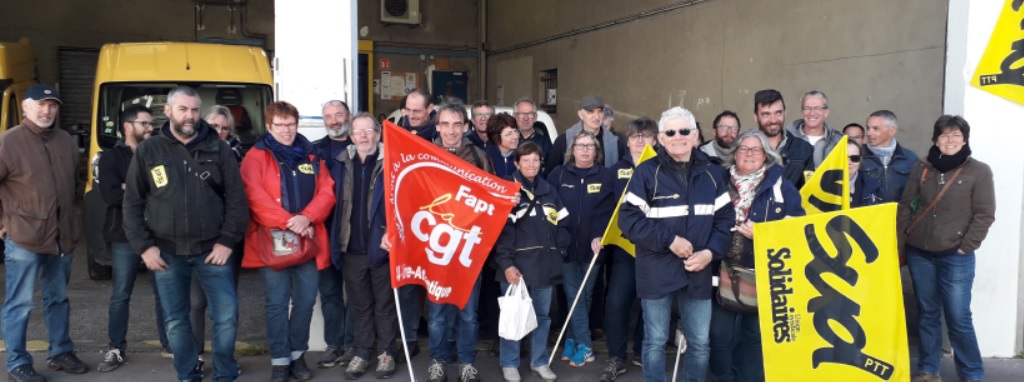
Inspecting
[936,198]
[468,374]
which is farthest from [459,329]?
[936,198]

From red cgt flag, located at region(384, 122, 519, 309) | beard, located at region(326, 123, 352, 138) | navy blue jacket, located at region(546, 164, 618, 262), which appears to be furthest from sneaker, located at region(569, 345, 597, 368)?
beard, located at region(326, 123, 352, 138)

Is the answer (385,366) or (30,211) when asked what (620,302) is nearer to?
(385,366)

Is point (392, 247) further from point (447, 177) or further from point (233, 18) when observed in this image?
point (233, 18)

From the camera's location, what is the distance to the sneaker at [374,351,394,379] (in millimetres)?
5293

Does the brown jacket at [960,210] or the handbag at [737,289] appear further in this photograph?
the brown jacket at [960,210]

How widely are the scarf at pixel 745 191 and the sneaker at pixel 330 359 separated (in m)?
2.99

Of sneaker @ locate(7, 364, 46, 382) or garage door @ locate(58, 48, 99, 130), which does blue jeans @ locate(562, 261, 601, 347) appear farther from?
garage door @ locate(58, 48, 99, 130)

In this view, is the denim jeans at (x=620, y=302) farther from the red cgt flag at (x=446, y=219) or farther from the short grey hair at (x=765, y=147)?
the short grey hair at (x=765, y=147)

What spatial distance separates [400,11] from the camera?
58.8ft

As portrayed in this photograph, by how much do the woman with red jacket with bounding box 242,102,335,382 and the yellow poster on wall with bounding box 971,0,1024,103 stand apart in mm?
4871

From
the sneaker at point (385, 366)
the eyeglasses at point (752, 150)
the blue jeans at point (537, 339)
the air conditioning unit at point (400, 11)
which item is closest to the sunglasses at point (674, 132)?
the eyeglasses at point (752, 150)

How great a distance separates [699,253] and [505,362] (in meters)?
1.69

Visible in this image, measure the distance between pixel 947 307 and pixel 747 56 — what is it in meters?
5.87

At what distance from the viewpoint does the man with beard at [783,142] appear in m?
5.20
